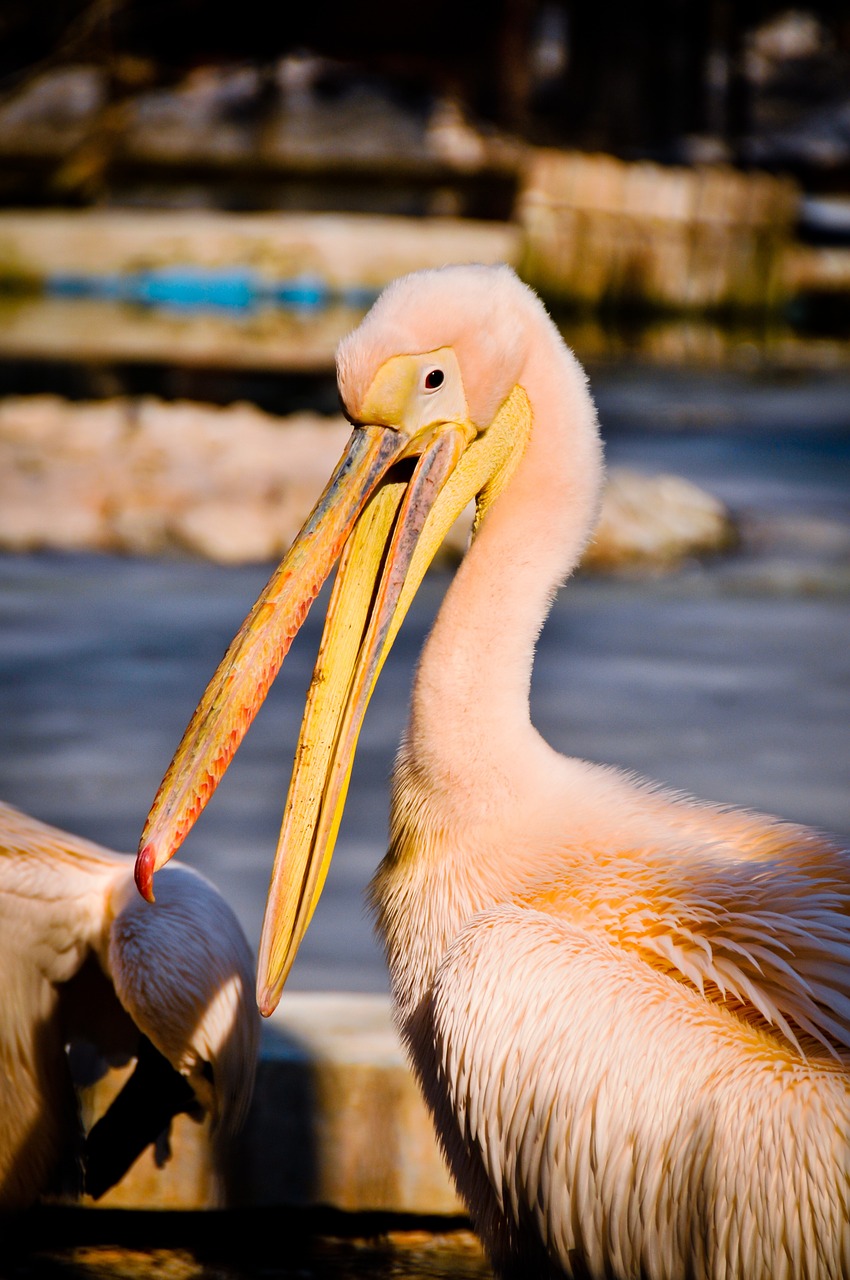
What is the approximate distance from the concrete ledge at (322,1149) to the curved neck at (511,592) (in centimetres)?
55

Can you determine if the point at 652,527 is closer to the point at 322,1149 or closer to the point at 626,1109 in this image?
the point at 322,1149

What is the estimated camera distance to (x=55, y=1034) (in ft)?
6.96

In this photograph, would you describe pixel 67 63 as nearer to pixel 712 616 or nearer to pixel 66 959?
pixel 712 616

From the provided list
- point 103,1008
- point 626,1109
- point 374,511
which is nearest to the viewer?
point 626,1109

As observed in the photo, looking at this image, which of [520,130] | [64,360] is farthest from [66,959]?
[520,130]

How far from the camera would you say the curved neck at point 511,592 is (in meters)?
1.90

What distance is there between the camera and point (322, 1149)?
2221mm

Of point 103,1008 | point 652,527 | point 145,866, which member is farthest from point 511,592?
point 652,527

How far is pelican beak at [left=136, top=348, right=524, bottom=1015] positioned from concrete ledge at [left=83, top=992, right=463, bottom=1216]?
18.6 inches

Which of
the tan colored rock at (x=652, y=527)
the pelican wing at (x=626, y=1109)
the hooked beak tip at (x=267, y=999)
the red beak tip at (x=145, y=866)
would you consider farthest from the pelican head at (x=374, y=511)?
the tan colored rock at (x=652, y=527)

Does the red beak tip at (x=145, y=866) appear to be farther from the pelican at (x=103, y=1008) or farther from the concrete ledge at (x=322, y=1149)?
the concrete ledge at (x=322, y=1149)

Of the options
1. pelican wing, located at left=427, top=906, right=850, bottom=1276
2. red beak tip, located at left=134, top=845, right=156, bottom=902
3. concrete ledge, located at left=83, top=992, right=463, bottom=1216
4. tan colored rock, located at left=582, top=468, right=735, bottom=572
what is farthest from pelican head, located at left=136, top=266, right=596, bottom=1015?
tan colored rock, located at left=582, top=468, right=735, bottom=572

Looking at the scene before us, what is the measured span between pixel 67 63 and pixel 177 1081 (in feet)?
52.2

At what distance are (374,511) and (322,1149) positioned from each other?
0.90m
